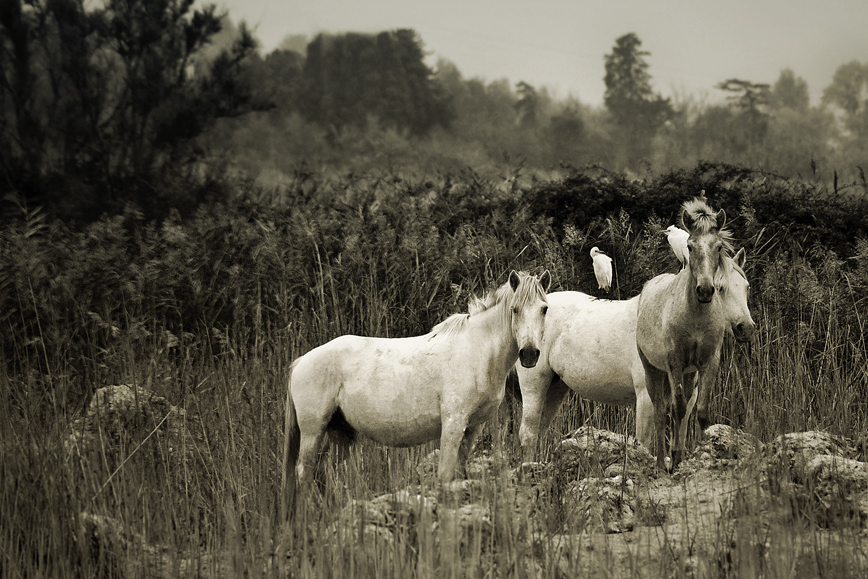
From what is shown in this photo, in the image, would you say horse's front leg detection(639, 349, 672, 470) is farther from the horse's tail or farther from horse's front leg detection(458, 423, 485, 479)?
the horse's tail

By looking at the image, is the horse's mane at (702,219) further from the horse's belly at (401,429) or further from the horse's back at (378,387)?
the horse's belly at (401,429)

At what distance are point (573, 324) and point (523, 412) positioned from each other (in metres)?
0.78

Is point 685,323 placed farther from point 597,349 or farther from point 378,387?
point 378,387

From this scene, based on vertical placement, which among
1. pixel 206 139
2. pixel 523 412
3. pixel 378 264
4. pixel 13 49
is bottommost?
pixel 523 412

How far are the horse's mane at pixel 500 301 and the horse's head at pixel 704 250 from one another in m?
0.87

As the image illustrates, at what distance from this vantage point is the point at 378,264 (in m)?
7.48

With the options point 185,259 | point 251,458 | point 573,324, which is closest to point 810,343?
point 573,324

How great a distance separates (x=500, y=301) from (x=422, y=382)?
618 mm

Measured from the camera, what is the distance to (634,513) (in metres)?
3.80

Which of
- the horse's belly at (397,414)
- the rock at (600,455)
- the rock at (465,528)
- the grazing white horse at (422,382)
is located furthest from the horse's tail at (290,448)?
the rock at (600,455)

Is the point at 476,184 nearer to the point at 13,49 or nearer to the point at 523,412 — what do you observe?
the point at 523,412

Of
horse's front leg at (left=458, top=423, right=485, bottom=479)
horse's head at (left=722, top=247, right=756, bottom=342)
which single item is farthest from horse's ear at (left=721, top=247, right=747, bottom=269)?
horse's front leg at (left=458, top=423, right=485, bottom=479)

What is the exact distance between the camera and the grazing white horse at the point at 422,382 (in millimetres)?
4109

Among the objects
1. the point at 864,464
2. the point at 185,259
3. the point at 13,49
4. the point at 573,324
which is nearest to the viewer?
the point at 864,464
